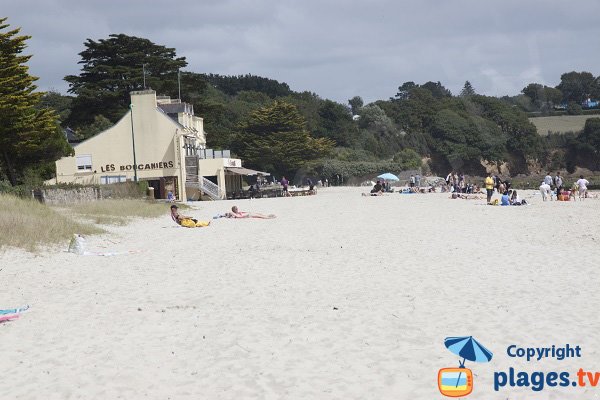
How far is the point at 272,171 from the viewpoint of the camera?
7125cm

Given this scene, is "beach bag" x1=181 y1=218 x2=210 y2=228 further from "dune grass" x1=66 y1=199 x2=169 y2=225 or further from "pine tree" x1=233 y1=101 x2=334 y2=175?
"pine tree" x1=233 y1=101 x2=334 y2=175

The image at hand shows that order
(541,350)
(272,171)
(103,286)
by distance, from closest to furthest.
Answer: (541,350)
(103,286)
(272,171)

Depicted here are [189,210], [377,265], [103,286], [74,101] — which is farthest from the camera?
[74,101]

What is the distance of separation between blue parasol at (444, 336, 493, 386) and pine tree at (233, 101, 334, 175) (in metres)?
61.6

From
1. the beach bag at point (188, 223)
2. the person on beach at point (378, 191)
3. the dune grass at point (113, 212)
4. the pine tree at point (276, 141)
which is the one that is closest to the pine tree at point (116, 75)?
the pine tree at point (276, 141)

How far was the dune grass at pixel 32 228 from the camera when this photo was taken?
13.3 meters

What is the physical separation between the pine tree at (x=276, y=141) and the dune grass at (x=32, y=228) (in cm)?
5072

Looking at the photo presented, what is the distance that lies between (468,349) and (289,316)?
2.34 meters

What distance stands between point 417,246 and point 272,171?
57398 millimetres

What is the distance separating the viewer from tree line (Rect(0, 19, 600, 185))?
30453 mm

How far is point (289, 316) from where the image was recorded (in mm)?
7789

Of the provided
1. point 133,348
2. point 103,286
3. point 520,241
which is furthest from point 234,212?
point 133,348

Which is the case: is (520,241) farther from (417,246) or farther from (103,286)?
(103,286)

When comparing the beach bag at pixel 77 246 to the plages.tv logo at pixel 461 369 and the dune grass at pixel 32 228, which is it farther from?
the plages.tv logo at pixel 461 369
